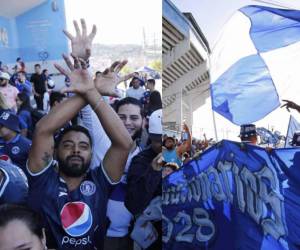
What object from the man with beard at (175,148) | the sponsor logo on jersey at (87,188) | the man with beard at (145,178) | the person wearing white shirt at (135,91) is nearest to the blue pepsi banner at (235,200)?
the man with beard at (175,148)

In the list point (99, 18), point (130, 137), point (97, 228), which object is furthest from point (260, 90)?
point (97, 228)

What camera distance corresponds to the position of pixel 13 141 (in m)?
1.91

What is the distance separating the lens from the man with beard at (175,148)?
202 cm

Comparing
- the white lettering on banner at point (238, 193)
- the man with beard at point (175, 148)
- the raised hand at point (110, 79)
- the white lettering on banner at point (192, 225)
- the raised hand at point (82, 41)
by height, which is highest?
the raised hand at point (82, 41)

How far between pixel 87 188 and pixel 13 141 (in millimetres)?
417

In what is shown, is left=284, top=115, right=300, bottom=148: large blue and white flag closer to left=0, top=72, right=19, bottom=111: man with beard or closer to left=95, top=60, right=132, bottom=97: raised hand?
left=95, top=60, right=132, bottom=97: raised hand

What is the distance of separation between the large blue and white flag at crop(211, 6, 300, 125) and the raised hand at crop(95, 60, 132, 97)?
586mm

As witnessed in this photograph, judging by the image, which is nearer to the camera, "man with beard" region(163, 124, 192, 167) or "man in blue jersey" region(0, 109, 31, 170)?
"man in blue jersey" region(0, 109, 31, 170)

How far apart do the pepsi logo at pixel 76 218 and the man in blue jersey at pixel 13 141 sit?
29 cm

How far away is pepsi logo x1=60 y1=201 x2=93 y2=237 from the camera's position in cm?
189

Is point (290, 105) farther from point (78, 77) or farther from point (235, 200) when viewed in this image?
point (78, 77)

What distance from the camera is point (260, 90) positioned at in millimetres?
2275

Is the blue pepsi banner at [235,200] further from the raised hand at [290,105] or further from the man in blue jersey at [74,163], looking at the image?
the man in blue jersey at [74,163]

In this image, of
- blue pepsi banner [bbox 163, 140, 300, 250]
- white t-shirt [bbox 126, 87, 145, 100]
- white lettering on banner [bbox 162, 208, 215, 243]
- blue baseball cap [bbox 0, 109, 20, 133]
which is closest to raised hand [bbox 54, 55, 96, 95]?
white t-shirt [bbox 126, 87, 145, 100]
